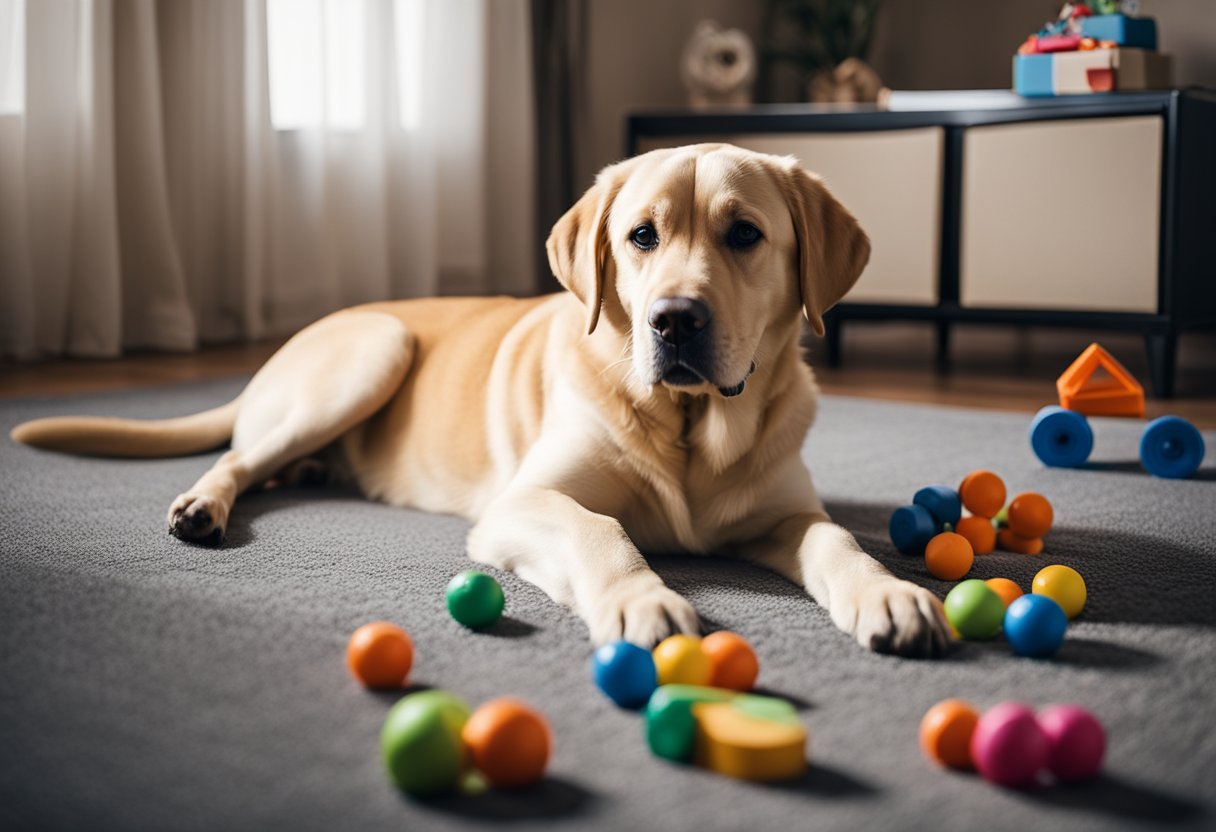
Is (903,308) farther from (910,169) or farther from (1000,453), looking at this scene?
(1000,453)

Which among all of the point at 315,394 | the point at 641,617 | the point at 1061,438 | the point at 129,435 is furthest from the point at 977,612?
the point at 129,435

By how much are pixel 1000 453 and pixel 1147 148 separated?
180 cm

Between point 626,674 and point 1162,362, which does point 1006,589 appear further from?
point 1162,362

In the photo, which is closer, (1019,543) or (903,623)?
(903,623)

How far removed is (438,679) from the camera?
1.57 m

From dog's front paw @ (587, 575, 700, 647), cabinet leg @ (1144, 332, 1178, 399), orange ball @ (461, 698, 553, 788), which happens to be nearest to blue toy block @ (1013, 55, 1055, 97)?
cabinet leg @ (1144, 332, 1178, 399)

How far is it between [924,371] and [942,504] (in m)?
2.85

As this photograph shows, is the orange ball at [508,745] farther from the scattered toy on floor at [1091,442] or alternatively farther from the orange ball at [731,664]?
the scattered toy on floor at [1091,442]

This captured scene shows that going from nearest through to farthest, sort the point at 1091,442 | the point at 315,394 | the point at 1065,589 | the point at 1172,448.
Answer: the point at 1065,589 < the point at 315,394 < the point at 1172,448 < the point at 1091,442

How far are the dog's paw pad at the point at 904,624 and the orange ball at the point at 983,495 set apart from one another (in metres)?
0.80

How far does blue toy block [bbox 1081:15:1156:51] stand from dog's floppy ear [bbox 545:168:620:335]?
3.09m

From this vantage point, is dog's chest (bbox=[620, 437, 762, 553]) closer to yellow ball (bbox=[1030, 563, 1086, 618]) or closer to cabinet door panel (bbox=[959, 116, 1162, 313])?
yellow ball (bbox=[1030, 563, 1086, 618])

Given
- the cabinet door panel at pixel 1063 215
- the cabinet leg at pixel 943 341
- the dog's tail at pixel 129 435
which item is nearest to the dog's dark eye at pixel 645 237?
the dog's tail at pixel 129 435

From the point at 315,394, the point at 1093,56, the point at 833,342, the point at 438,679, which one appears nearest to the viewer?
the point at 438,679
